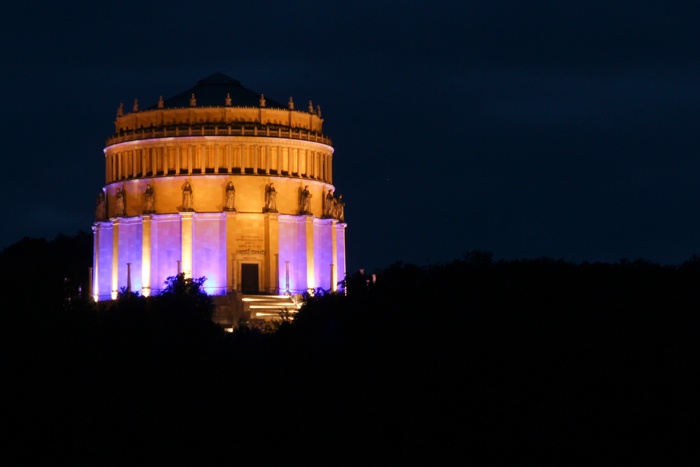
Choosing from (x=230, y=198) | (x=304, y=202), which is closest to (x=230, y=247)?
(x=230, y=198)

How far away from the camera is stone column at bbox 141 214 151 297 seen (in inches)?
2714

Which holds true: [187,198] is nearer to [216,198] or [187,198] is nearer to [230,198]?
[216,198]

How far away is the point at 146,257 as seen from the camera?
69188 millimetres

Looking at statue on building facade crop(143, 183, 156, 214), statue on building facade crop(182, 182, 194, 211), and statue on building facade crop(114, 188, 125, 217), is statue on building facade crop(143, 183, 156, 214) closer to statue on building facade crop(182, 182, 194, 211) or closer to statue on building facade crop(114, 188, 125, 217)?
statue on building facade crop(182, 182, 194, 211)

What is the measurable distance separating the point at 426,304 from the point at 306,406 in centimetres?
634

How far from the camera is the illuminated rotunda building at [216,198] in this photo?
6856 cm

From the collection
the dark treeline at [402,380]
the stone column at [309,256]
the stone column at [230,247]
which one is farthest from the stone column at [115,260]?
the dark treeline at [402,380]

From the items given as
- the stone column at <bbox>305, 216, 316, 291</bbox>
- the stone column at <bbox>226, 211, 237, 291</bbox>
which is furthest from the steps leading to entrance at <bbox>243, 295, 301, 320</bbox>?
the stone column at <bbox>305, 216, 316, 291</bbox>

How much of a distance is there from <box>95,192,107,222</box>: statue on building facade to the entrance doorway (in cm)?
1004

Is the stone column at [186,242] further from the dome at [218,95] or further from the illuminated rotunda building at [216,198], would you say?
the dome at [218,95]

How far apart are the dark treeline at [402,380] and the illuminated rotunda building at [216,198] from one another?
19666 millimetres

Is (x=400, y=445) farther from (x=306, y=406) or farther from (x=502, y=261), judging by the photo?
(x=502, y=261)

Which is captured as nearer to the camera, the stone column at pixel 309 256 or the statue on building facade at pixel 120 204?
the stone column at pixel 309 256

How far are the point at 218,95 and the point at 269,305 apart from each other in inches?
516
